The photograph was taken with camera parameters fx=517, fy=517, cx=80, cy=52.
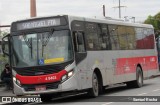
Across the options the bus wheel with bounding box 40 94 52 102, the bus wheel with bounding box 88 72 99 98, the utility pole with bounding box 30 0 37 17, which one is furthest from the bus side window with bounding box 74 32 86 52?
the utility pole with bounding box 30 0 37 17

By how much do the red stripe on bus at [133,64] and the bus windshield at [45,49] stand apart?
5.32m

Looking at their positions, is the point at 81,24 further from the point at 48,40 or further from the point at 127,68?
the point at 127,68

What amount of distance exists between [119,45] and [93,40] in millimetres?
3342

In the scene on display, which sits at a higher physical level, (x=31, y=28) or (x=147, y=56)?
(x=31, y=28)

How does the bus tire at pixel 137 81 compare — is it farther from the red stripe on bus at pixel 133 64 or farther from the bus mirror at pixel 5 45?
the bus mirror at pixel 5 45

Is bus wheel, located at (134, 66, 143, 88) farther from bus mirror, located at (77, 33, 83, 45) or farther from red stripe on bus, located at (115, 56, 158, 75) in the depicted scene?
bus mirror, located at (77, 33, 83, 45)

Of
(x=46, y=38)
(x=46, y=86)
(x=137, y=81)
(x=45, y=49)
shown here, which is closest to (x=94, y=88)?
(x=46, y=86)

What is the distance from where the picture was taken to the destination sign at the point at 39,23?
18.4 metres


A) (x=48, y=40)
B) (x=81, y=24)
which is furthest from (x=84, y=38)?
(x=48, y=40)

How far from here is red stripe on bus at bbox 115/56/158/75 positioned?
23.3 m

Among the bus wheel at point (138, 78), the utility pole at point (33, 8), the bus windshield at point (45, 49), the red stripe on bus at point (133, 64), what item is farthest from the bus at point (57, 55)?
the utility pole at point (33, 8)

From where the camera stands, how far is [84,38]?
19359 millimetres

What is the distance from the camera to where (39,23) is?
1862 centimetres

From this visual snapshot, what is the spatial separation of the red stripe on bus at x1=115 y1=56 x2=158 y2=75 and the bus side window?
4.20 m
